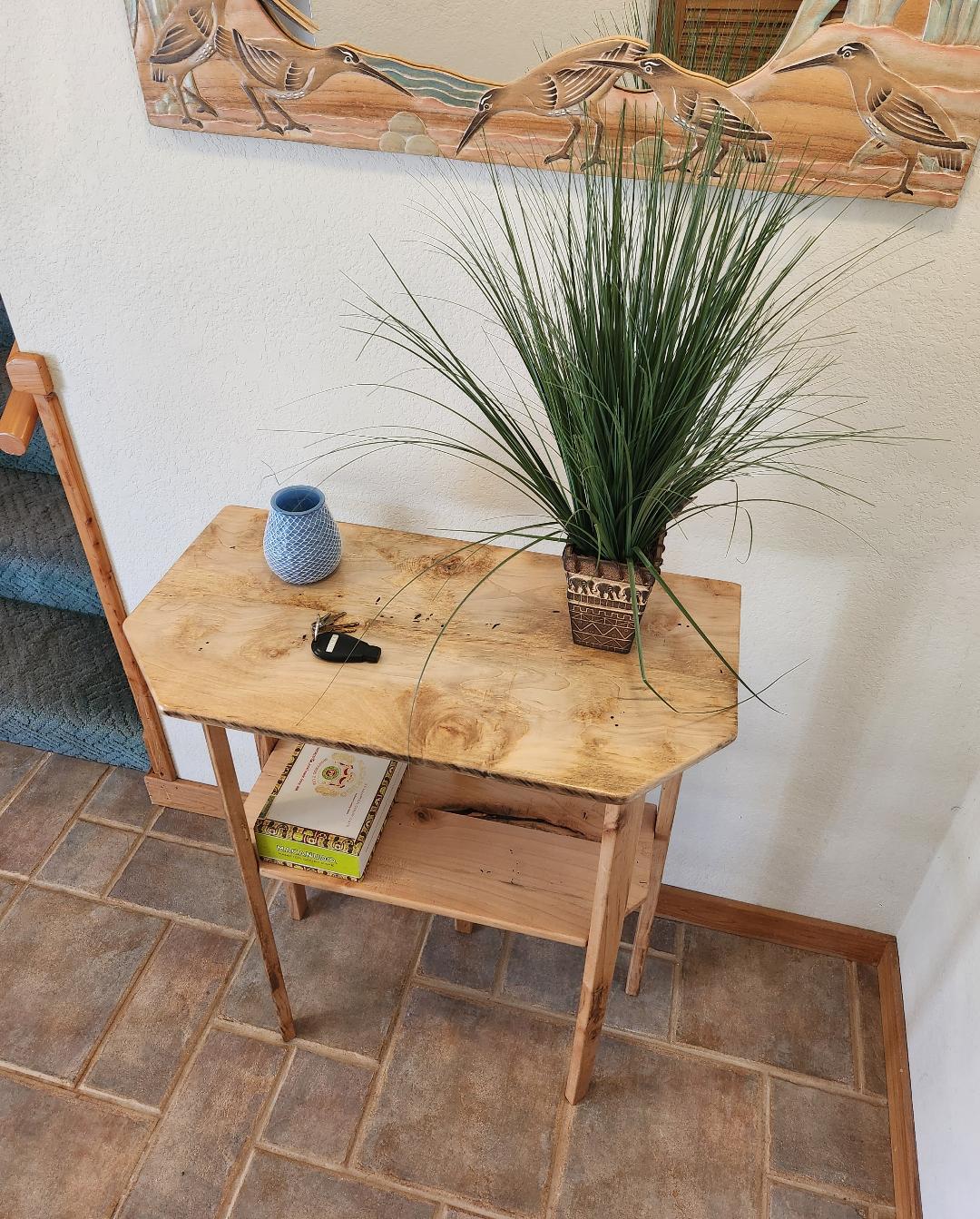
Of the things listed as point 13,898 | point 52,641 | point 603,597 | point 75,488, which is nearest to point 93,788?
point 13,898

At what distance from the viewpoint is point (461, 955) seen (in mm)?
1789

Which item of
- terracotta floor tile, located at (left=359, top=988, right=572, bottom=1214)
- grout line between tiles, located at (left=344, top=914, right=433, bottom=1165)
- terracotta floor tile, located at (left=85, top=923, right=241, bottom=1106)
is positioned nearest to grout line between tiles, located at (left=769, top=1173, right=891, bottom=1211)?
terracotta floor tile, located at (left=359, top=988, right=572, bottom=1214)

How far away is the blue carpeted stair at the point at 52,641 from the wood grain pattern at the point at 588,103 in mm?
1159

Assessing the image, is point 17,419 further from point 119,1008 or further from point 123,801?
point 119,1008

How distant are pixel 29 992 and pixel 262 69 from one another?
164 cm

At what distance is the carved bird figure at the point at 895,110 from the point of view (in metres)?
0.98

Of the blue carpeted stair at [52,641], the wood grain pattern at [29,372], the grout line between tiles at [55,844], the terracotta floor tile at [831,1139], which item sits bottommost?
the terracotta floor tile at [831,1139]

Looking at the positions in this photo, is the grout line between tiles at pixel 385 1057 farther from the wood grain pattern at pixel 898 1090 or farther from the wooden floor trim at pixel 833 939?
the wood grain pattern at pixel 898 1090

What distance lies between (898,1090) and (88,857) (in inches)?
65.3

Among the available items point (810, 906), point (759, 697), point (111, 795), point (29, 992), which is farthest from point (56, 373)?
point (810, 906)

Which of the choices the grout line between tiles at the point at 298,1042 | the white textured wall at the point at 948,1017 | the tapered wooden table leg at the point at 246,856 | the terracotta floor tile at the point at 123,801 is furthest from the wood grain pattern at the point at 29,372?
the white textured wall at the point at 948,1017

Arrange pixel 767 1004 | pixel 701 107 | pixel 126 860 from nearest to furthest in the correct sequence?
pixel 701 107, pixel 767 1004, pixel 126 860

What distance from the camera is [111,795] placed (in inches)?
82.6

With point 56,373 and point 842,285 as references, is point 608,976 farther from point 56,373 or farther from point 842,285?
point 56,373
